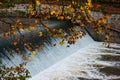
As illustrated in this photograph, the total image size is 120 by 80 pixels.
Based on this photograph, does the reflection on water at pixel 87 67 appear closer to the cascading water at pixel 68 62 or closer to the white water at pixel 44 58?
the cascading water at pixel 68 62

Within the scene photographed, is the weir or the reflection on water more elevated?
the weir

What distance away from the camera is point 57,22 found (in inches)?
645

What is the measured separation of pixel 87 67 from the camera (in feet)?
35.1

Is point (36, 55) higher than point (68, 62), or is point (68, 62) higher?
point (36, 55)

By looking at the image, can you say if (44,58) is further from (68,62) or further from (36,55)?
(68,62)

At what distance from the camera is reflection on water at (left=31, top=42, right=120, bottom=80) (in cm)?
939

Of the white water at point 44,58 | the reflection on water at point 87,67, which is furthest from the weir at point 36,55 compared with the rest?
the reflection on water at point 87,67

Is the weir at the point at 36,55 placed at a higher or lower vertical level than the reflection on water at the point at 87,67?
higher

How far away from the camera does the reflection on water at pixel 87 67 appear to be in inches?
370

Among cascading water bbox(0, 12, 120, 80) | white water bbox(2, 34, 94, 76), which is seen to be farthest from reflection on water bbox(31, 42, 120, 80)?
white water bbox(2, 34, 94, 76)

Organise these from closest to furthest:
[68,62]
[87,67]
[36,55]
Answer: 1. [36,55]
2. [87,67]
3. [68,62]

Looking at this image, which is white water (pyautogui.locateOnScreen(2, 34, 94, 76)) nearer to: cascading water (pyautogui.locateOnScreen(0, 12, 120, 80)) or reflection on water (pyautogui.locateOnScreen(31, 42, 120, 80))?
cascading water (pyautogui.locateOnScreen(0, 12, 120, 80))

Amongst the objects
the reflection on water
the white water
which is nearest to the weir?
the white water

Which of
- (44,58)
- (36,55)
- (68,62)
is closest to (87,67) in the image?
(68,62)
